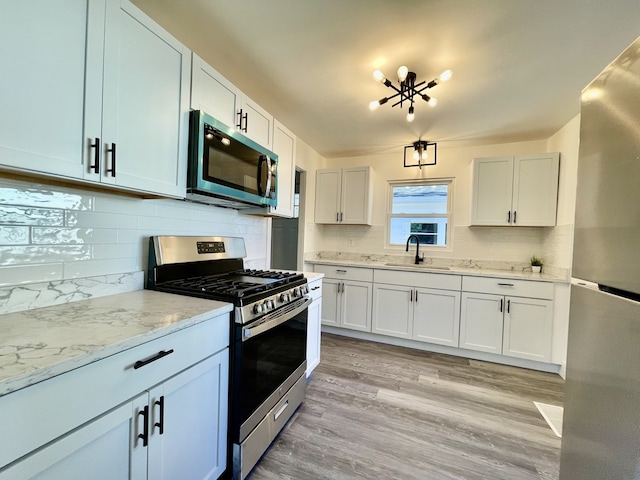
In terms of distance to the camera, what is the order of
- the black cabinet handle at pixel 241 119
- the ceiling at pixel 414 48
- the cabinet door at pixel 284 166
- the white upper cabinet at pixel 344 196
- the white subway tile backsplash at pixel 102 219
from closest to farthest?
the white subway tile backsplash at pixel 102 219 < the ceiling at pixel 414 48 < the black cabinet handle at pixel 241 119 < the cabinet door at pixel 284 166 < the white upper cabinet at pixel 344 196

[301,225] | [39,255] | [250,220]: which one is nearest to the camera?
[39,255]

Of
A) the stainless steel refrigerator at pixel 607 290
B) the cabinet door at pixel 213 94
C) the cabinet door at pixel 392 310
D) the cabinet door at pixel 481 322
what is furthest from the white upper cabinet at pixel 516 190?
the cabinet door at pixel 213 94

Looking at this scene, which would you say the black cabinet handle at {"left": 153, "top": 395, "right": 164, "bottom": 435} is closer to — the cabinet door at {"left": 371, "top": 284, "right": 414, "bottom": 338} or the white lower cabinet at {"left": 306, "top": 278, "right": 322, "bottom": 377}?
the white lower cabinet at {"left": 306, "top": 278, "right": 322, "bottom": 377}

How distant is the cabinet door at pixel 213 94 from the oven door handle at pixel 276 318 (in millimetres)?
1259

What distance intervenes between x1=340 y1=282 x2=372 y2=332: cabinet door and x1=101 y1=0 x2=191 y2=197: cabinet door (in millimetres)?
2418

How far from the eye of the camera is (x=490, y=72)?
6.47 feet

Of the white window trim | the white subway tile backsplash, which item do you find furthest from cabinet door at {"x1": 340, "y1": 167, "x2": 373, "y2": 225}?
the white subway tile backsplash

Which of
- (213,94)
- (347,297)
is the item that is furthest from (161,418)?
(347,297)

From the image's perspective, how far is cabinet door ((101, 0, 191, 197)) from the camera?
1.14 metres

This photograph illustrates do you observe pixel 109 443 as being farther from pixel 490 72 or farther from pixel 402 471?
pixel 490 72

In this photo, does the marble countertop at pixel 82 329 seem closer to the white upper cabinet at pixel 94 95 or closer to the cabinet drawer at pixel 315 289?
the white upper cabinet at pixel 94 95

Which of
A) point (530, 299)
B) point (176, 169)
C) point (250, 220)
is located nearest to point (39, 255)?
point (176, 169)

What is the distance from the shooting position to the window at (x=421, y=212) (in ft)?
12.0

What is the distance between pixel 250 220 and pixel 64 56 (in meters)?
1.68
